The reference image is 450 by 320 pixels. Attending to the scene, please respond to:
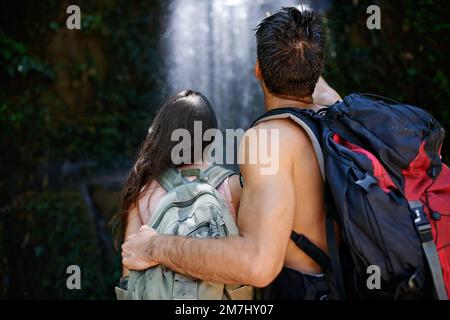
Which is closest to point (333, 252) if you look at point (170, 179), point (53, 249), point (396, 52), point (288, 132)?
point (288, 132)

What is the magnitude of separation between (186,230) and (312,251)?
1.28ft

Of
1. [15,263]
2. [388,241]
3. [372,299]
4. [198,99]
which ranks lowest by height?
[15,263]

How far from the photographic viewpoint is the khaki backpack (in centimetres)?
163

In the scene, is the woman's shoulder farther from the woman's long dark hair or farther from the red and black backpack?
the red and black backpack

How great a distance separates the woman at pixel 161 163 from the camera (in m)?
1.89

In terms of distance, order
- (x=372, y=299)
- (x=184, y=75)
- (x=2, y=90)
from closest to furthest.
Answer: (x=372, y=299)
(x=2, y=90)
(x=184, y=75)

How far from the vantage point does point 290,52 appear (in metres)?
1.71

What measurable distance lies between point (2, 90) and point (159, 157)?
3986mm

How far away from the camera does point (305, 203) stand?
166 cm

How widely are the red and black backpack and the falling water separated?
405 cm

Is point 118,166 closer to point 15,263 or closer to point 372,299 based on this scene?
point 15,263

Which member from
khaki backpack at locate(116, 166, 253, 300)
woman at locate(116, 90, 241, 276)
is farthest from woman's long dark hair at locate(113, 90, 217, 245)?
khaki backpack at locate(116, 166, 253, 300)
